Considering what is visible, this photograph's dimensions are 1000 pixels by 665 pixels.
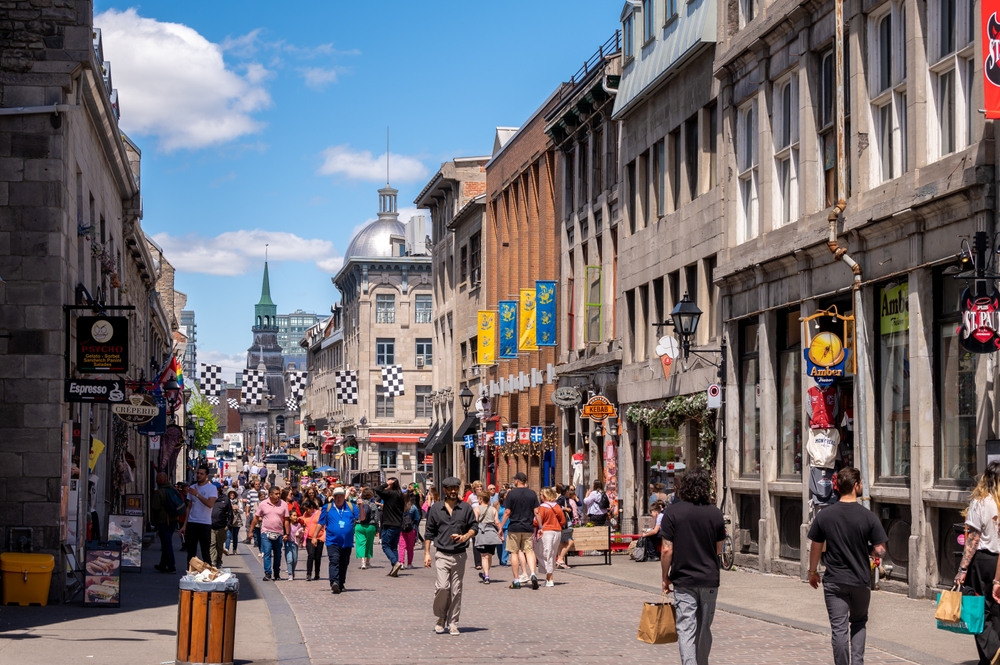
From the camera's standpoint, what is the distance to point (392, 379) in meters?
83.9

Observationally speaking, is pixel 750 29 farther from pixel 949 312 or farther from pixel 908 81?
pixel 949 312

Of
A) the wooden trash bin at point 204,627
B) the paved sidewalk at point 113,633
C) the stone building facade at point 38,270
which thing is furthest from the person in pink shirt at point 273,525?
the wooden trash bin at point 204,627

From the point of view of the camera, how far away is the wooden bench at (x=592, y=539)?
88.1 ft

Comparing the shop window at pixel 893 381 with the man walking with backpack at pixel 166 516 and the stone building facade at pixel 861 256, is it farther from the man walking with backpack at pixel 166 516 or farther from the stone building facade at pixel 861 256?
the man walking with backpack at pixel 166 516

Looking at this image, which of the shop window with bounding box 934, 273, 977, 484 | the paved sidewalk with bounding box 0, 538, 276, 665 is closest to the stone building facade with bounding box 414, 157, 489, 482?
the paved sidewalk with bounding box 0, 538, 276, 665

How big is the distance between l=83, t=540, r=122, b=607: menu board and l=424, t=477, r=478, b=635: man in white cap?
13.2ft

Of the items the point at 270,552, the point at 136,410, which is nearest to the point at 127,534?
the point at 270,552

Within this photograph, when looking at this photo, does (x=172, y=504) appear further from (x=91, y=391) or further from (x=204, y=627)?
(x=204, y=627)

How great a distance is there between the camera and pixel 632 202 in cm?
3394

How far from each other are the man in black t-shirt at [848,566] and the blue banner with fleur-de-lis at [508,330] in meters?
33.9

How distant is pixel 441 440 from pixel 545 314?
69.8 ft

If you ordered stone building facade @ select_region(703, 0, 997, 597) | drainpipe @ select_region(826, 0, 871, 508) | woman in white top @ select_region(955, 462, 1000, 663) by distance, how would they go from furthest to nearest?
drainpipe @ select_region(826, 0, 871, 508)
stone building facade @ select_region(703, 0, 997, 597)
woman in white top @ select_region(955, 462, 1000, 663)

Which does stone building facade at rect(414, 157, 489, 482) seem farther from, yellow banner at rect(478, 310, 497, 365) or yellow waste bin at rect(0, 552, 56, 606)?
yellow waste bin at rect(0, 552, 56, 606)

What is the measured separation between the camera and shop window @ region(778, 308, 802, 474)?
75.9 feet
